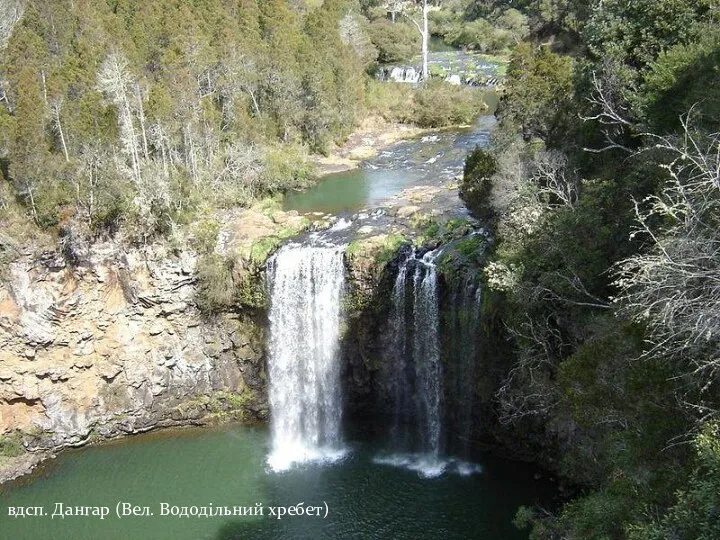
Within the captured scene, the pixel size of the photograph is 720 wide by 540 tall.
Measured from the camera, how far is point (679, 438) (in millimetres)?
9594

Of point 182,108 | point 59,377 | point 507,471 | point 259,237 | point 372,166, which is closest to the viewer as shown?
point 507,471

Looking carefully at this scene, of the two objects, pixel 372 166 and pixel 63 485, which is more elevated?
pixel 372 166

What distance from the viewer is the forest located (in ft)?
31.6

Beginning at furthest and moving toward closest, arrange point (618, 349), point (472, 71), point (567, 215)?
point (472, 71)
point (567, 215)
point (618, 349)

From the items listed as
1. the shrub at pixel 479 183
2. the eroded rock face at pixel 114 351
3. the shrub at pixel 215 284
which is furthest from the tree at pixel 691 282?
the eroded rock face at pixel 114 351

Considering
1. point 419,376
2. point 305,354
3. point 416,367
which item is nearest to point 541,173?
point 416,367

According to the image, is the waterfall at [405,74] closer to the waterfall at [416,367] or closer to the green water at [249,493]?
the waterfall at [416,367]

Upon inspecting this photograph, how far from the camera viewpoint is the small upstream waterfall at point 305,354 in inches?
866

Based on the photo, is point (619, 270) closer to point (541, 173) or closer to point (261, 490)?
point (541, 173)

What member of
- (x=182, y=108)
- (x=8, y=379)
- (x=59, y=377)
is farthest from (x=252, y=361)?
(x=182, y=108)

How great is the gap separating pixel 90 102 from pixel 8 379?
35.6ft

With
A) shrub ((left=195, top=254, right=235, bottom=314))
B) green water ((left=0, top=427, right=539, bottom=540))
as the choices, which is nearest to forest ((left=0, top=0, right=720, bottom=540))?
green water ((left=0, top=427, right=539, bottom=540))

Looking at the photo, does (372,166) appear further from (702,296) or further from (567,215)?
(702,296)

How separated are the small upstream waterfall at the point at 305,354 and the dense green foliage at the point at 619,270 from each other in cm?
620
